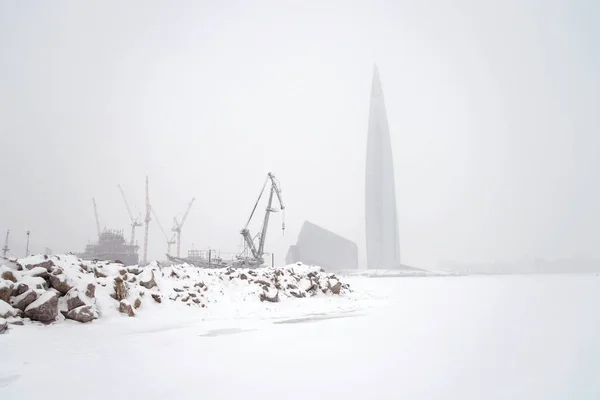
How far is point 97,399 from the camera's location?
416 centimetres

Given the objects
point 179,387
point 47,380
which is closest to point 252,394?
point 179,387

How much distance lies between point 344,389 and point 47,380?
4.22 m

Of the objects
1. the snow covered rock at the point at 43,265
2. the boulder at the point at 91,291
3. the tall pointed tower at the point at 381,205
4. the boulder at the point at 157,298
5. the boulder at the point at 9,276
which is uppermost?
the tall pointed tower at the point at 381,205

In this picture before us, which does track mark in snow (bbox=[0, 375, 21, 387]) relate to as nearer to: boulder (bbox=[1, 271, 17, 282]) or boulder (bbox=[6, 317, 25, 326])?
boulder (bbox=[6, 317, 25, 326])

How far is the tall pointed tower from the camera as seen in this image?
174m

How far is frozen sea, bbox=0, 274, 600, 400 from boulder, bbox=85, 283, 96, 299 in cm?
119

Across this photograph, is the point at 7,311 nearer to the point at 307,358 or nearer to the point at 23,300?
the point at 23,300

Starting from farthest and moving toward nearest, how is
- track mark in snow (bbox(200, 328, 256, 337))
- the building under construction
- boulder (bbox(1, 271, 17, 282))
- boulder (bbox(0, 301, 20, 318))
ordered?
the building under construction < boulder (bbox(1, 271, 17, 282)) < track mark in snow (bbox(200, 328, 256, 337)) < boulder (bbox(0, 301, 20, 318))

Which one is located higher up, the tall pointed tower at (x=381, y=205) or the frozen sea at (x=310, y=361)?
the tall pointed tower at (x=381, y=205)

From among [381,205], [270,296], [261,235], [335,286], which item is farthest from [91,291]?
[381,205]

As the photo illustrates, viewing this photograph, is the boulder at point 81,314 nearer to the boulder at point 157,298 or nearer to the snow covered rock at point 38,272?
the snow covered rock at point 38,272

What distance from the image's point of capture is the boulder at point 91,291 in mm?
10844

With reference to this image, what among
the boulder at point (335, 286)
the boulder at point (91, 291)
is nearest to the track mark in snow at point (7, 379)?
the boulder at point (91, 291)

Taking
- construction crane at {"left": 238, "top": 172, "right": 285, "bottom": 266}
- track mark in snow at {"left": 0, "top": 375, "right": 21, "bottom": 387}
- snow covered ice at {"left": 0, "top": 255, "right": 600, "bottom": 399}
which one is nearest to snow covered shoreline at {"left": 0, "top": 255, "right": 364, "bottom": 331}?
snow covered ice at {"left": 0, "top": 255, "right": 600, "bottom": 399}
